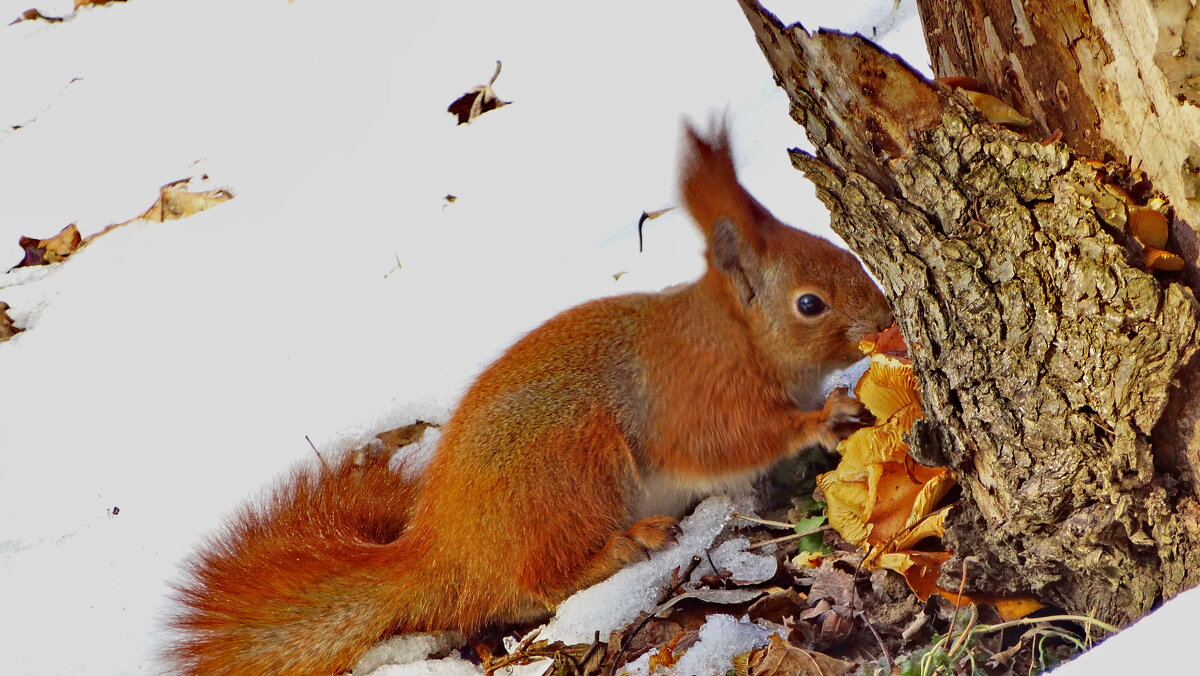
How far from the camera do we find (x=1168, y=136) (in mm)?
1400

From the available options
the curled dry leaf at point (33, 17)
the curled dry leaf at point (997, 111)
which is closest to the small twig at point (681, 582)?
the curled dry leaf at point (997, 111)

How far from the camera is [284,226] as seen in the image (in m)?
3.56

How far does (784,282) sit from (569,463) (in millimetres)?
696

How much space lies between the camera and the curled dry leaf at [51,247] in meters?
3.67

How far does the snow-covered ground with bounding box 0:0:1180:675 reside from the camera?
117 inches

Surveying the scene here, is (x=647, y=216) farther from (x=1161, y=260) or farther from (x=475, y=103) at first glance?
(x=1161, y=260)

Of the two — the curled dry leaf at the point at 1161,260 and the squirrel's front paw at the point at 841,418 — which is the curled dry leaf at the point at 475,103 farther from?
the curled dry leaf at the point at 1161,260

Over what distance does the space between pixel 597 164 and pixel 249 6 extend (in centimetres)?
176

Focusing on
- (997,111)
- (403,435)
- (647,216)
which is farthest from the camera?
(647,216)

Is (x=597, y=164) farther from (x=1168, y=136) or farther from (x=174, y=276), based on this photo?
(x=1168, y=136)

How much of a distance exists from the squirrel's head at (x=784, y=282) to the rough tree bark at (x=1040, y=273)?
0.63 m

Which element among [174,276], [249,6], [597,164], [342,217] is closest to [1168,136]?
[597,164]

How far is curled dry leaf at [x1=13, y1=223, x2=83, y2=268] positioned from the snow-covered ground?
40 mm

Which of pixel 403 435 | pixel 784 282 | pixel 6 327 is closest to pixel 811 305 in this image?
pixel 784 282
